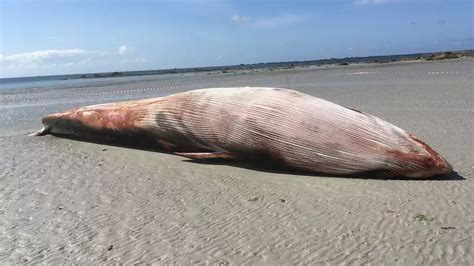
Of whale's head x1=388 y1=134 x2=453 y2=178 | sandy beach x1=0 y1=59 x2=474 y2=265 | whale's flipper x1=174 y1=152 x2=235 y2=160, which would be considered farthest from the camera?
whale's flipper x1=174 y1=152 x2=235 y2=160

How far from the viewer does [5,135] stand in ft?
28.6

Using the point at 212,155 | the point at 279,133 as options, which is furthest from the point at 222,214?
the point at 212,155

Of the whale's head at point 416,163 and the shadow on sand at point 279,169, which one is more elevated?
the whale's head at point 416,163

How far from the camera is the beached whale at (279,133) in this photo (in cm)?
451

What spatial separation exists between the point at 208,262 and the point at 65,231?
1239 millimetres

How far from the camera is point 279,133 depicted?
4.98 metres

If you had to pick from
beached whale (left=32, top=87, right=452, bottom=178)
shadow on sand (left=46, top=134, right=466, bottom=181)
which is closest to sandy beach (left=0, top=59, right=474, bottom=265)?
shadow on sand (left=46, top=134, right=466, bottom=181)

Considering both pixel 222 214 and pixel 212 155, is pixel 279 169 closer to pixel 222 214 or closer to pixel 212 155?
pixel 212 155

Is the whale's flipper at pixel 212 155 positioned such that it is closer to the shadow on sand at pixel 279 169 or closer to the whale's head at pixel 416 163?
the shadow on sand at pixel 279 169

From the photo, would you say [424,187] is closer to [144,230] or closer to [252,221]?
[252,221]

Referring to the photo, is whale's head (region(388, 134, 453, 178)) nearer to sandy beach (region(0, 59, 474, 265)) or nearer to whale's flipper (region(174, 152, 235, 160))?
sandy beach (region(0, 59, 474, 265))

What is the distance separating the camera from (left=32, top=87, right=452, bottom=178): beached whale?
4508 millimetres

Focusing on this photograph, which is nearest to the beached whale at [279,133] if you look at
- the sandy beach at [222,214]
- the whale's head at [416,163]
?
the whale's head at [416,163]

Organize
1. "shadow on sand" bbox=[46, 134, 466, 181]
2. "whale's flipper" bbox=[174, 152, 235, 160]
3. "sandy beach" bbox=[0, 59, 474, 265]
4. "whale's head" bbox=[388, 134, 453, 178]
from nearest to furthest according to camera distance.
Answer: "sandy beach" bbox=[0, 59, 474, 265], "whale's head" bbox=[388, 134, 453, 178], "shadow on sand" bbox=[46, 134, 466, 181], "whale's flipper" bbox=[174, 152, 235, 160]
